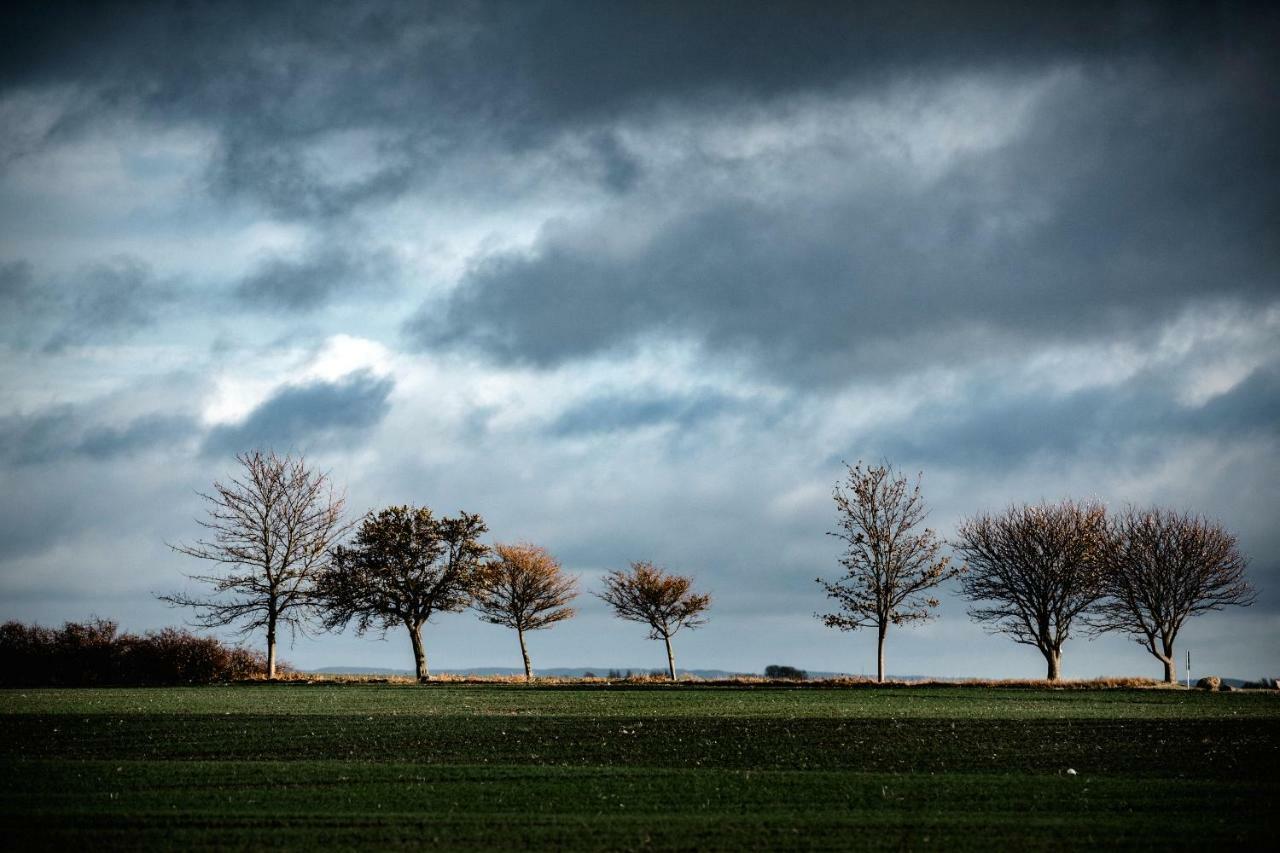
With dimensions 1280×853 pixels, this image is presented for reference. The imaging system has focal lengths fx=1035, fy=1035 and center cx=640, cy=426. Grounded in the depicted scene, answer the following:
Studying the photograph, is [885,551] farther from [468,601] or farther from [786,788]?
[786,788]

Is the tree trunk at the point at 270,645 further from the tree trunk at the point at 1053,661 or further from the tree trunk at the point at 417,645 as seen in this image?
the tree trunk at the point at 1053,661

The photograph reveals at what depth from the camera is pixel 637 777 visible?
57.4ft

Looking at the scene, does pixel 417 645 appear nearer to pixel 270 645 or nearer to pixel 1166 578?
pixel 270 645

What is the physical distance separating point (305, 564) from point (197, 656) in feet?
23.1

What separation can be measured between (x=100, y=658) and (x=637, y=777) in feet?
143

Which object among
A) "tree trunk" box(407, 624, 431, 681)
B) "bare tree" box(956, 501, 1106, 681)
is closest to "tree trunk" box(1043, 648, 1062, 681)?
"bare tree" box(956, 501, 1106, 681)

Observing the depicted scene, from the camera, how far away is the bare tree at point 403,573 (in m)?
56.8

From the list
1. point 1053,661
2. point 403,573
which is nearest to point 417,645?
point 403,573

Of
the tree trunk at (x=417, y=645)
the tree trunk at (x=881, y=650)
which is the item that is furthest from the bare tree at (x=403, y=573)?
the tree trunk at (x=881, y=650)

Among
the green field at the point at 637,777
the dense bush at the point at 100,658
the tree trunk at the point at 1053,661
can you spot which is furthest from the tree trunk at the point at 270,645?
the tree trunk at the point at 1053,661

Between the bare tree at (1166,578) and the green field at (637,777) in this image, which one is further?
the bare tree at (1166,578)

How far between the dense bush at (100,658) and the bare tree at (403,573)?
7.02 m

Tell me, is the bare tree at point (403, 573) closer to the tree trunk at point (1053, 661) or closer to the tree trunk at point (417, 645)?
the tree trunk at point (417, 645)

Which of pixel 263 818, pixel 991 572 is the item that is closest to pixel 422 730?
pixel 263 818
